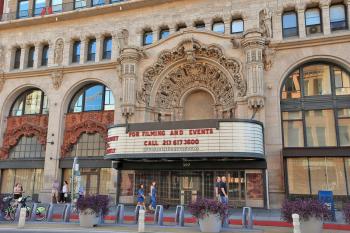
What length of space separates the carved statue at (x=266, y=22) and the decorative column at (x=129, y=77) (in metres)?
9.77

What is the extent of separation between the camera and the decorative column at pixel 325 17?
79.3 feet

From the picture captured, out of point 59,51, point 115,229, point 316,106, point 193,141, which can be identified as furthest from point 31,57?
point 316,106

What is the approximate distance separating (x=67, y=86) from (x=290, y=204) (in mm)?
22855

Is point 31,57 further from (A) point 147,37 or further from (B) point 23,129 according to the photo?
(A) point 147,37

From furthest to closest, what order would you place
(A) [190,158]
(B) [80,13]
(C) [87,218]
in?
(B) [80,13], (A) [190,158], (C) [87,218]

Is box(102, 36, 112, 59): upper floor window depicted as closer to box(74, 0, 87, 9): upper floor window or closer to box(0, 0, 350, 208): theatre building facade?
box(0, 0, 350, 208): theatre building facade

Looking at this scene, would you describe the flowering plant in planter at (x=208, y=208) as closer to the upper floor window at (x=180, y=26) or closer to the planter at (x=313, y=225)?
the planter at (x=313, y=225)

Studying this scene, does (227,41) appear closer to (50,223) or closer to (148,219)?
(148,219)

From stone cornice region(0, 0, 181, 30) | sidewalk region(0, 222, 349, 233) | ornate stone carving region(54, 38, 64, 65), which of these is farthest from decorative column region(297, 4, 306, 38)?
ornate stone carving region(54, 38, 64, 65)

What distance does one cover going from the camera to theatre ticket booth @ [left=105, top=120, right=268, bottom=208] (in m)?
21.1

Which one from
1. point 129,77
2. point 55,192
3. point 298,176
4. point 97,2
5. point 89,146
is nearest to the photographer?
point 298,176

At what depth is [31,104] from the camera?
106ft

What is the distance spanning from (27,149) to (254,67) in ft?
72.5

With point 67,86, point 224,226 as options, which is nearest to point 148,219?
point 224,226
